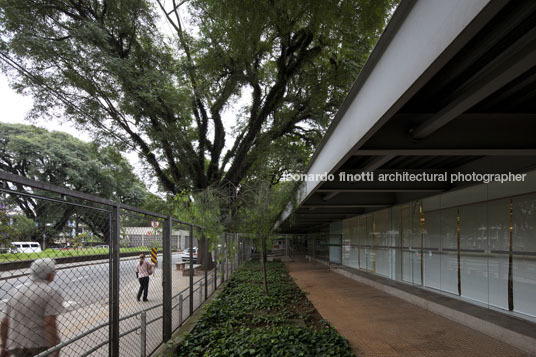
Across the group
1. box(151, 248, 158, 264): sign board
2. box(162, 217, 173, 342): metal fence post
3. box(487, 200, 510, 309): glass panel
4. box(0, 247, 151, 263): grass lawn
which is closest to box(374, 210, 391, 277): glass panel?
box(487, 200, 510, 309): glass panel

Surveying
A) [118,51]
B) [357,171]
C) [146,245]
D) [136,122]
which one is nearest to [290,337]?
[146,245]

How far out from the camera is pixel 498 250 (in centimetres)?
690

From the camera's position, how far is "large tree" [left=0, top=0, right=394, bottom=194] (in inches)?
386

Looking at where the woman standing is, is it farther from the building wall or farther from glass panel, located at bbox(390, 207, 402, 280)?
glass panel, located at bbox(390, 207, 402, 280)

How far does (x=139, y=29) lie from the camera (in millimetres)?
12898

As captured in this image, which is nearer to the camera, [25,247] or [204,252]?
[25,247]

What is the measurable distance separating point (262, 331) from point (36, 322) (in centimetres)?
395

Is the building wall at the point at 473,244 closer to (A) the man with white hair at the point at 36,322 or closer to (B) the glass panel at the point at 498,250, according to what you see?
(B) the glass panel at the point at 498,250

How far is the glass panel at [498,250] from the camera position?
6680 mm

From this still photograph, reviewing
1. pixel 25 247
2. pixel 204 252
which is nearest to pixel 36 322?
pixel 25 247

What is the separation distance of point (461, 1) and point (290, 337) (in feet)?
16.7

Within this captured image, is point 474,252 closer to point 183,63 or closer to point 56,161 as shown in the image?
point 183,63

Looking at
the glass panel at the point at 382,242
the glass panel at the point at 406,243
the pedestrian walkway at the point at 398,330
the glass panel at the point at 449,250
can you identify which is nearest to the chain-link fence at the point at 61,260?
the pedestrian walkway at the point at 398,330

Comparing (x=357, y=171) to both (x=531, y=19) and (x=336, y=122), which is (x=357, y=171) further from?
(x=531, y=19)
